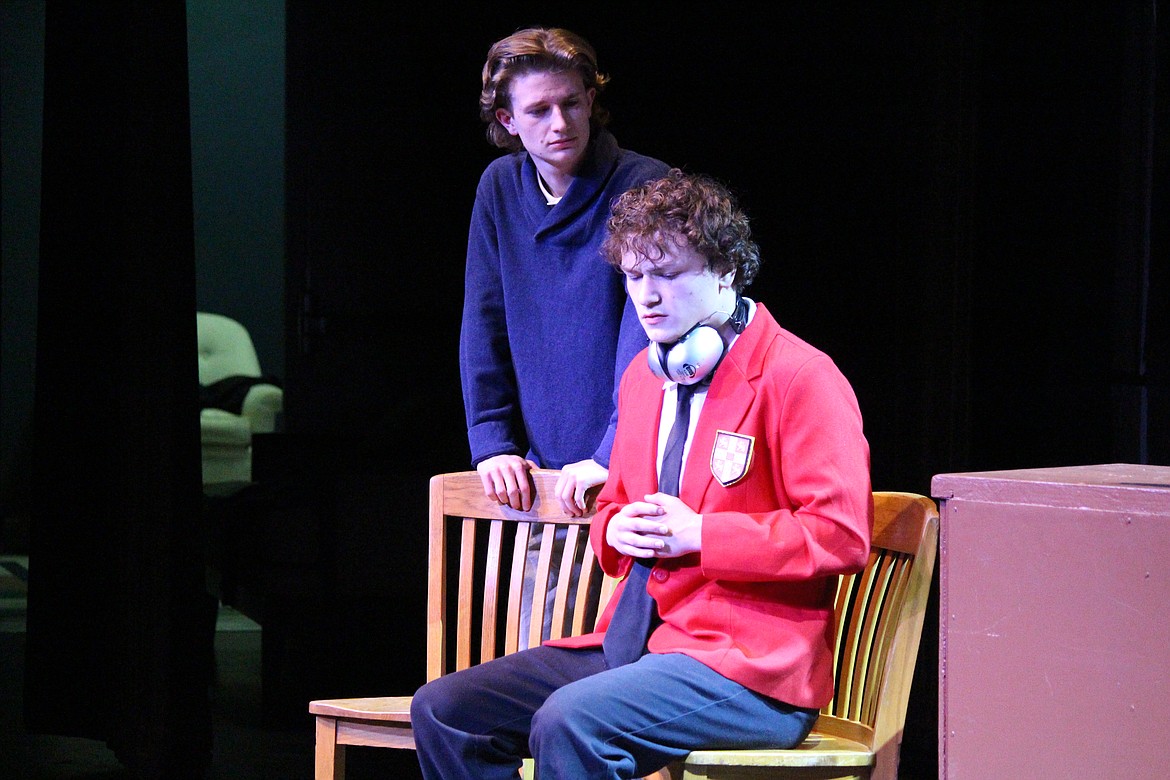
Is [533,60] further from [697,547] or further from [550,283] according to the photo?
[697,547]

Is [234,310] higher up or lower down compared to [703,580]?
higher up

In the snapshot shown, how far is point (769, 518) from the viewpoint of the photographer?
1616 mm

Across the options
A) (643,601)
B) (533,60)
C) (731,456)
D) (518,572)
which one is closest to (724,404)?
(731,456)

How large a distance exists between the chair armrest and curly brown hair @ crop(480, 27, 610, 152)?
13.6ft

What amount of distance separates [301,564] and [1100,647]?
299 centimetres

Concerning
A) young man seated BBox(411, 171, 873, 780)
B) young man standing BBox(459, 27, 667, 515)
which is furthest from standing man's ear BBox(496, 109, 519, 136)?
young man seated BBox(411, 171, 873, 780)

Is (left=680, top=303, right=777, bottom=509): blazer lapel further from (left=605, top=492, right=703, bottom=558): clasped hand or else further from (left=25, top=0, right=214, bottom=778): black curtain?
(left=25, top=0, right=214, bottom=778): black curtain

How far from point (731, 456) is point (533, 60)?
0.74 meters

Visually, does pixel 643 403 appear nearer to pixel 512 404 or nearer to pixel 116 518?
pixel 512 404

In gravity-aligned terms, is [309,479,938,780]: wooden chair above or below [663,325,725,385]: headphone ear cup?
below

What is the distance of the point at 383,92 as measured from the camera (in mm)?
4168

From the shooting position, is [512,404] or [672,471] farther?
[512,404]

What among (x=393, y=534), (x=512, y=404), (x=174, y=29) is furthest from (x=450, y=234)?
(x=512, y=404)

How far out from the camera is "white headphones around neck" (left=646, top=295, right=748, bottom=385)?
65.4 inches
